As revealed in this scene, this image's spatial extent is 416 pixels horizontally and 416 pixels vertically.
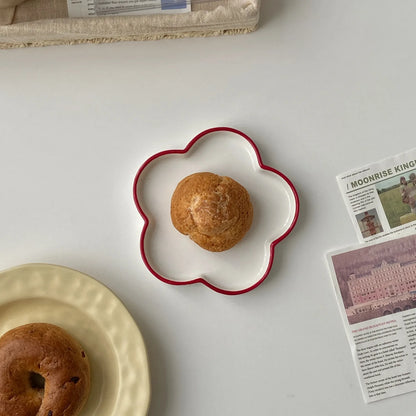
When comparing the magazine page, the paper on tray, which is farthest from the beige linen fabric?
the magazine page

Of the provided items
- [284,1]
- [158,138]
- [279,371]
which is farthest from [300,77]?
[279,371]

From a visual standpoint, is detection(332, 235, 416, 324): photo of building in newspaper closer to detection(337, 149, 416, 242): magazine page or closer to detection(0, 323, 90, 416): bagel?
detection(337, 149, 416, 242): magazine page

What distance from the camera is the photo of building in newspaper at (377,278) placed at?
1070mm

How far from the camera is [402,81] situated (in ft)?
3.59

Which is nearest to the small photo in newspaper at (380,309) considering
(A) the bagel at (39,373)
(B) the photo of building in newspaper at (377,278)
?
(B) the photo of building in newspaper at (377,278)

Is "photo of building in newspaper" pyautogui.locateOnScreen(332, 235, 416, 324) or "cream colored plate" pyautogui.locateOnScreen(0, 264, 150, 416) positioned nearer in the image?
"cream colored plate" pyautogui.locateOnScreen(0, 264, 150, 416)

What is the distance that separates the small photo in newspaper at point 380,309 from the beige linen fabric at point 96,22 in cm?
52

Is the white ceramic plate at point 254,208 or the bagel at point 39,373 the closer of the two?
the bagel at point 39,373

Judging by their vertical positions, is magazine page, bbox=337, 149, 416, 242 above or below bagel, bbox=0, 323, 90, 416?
above

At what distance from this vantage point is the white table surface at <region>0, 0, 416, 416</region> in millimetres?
1027

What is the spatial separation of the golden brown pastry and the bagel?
1.01ft

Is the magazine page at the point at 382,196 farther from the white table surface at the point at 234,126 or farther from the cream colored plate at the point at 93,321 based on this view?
the cream colored plate at the point at 93,321

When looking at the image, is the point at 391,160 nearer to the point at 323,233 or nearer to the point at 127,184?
the point at 323,233

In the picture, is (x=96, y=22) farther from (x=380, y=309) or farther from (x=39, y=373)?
(x=380, y=309)
